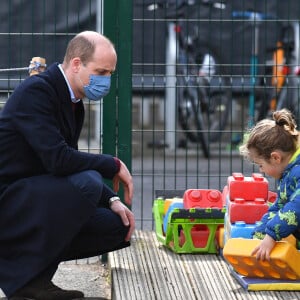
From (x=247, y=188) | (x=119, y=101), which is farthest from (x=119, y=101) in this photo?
(x=247, y=188)

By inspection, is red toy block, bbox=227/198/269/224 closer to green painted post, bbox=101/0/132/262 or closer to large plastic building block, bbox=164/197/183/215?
large plastic building block, bbox=164/197/183/215

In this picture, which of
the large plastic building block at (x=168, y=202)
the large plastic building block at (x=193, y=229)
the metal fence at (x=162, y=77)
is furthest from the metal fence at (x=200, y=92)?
the large plastic building block at (x=193, y=229)

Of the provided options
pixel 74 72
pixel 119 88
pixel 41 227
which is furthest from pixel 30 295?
pixel 119 88

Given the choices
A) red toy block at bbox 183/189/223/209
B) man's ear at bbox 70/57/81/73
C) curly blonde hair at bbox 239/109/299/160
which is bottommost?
red toy block at bbox 183/189/223/209

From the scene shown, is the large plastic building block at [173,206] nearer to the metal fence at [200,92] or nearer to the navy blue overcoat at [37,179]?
the metal fence at [200,92]

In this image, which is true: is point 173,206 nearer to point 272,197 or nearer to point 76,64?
point 272,197

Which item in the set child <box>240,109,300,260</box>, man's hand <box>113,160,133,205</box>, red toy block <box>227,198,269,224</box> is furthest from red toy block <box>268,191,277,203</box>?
man's hand <box>113,160,133,205</box>

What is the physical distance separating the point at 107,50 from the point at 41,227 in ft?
2.88

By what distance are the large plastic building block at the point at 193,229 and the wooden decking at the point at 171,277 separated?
0.16ft

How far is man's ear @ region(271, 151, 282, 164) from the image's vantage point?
492cm

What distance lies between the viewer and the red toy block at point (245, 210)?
5.36 m

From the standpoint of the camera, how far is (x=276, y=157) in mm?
4926

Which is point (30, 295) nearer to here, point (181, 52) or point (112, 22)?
point (112, 22)

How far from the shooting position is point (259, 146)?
16.2ft
